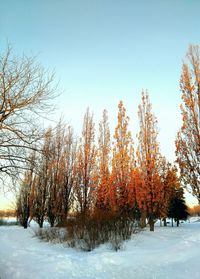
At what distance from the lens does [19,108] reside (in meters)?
8.27

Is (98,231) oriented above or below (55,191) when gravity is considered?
below

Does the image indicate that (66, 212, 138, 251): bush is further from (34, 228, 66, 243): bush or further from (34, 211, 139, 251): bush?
(34, 228, 66, 243): bush

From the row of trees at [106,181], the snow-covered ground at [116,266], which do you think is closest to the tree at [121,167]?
the row of trees at [106,181]

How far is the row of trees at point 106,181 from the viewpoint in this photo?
16.1 metres

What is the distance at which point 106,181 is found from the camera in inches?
716

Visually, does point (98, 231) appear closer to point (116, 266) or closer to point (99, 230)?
point (99, 230)

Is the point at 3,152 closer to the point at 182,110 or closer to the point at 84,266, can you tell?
the point at 84,266

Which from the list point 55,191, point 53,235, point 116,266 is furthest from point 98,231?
point 55,191

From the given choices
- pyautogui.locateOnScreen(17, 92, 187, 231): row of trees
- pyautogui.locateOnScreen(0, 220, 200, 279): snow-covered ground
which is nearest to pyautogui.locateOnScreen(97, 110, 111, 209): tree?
pyautogui.locateOnScreen(17, 92, 187, 231): row of trees

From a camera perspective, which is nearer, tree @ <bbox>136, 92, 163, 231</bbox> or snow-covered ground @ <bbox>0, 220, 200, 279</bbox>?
snow-covered ground @ <bbox>0, 220, 200, 279</bbox>

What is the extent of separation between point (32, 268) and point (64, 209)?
12.8 metres

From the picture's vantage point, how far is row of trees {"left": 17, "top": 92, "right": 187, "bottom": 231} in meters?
16.1

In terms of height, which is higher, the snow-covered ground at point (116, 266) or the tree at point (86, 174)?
the tree at point (86, 174)

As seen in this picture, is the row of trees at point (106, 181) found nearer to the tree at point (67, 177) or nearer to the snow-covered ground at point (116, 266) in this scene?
the tree at point (67, 177)
